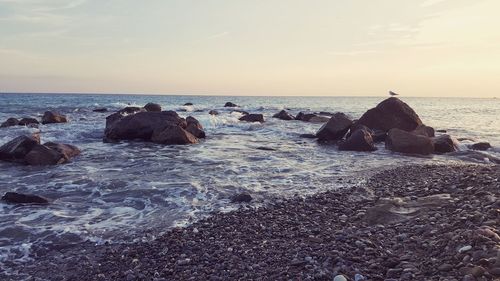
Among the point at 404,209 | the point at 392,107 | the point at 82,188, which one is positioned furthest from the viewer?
the point at 392,107

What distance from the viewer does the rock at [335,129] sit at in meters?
20.1

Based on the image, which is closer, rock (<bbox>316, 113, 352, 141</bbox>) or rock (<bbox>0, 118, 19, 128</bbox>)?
rock (<bbox>316, 113, 352, 141</bbox>)

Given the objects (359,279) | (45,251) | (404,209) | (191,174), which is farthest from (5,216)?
(404,209)

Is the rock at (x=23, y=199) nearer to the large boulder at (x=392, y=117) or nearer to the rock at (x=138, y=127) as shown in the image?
the rock at (x=138, y=127)

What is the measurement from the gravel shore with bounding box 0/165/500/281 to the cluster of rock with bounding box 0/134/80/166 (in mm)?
7861

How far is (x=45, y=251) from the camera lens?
615cm

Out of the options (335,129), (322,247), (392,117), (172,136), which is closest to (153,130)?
(172,136)

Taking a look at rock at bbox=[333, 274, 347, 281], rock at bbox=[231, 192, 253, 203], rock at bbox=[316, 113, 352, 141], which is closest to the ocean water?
rock at bbox=[231, 192, 253, 203]

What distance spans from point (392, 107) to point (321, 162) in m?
8.52

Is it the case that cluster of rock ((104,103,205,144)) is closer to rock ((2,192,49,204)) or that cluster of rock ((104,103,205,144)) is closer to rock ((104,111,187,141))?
rock ((104,111,187,141))

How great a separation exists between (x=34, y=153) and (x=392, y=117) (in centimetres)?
1573

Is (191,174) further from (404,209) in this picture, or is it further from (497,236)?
(497,236)

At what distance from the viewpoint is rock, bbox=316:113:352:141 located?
20109 mm

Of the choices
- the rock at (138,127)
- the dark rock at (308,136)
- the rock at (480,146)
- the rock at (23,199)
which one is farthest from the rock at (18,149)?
the rock at (480,146)
